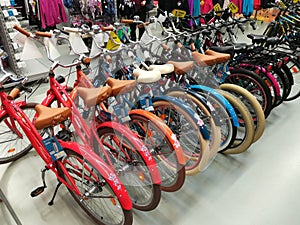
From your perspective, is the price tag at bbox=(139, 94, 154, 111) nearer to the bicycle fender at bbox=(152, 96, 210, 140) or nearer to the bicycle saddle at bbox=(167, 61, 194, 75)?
the bicycle fender at bbox=(152, 96, 210, 140)

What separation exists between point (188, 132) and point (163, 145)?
258 mm

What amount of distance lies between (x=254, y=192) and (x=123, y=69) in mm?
1484

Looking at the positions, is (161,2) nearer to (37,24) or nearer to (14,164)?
(37,24)

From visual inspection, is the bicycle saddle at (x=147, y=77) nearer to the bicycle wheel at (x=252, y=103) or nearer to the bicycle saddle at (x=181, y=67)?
the bicycle saddle at (x=181, y=67)

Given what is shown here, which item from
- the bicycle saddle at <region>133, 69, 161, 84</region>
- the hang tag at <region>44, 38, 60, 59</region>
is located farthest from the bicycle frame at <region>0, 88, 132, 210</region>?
the bicycle saddle at <region>133, 69, 161, 84</region>

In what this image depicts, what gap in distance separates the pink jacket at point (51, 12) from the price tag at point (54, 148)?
357 cm

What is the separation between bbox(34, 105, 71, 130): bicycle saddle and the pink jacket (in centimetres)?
352

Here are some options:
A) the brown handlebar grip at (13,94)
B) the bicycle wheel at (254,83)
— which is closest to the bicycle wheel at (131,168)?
the brown handlebar grip at (13,94)

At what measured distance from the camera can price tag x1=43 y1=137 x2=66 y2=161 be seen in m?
1.54

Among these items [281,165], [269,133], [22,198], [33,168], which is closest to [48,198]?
[22,198]

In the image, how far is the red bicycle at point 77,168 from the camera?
1.43 m

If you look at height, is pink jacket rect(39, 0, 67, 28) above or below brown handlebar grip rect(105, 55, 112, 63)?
above

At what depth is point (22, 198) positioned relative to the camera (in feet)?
6.40

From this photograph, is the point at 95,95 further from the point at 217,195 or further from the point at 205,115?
the point at 217,195
